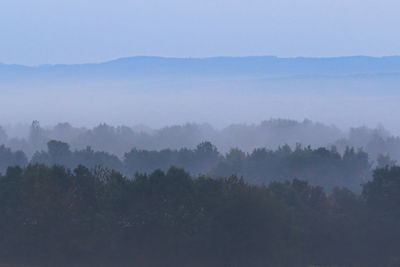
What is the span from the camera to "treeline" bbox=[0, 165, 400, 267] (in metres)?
48.9

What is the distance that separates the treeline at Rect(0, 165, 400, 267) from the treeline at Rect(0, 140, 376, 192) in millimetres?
52584

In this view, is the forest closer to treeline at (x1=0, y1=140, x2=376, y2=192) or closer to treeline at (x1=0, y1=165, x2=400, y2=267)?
treeline at (x1=0, y1=165, x2=400, y2=267)

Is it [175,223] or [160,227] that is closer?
[160,227]

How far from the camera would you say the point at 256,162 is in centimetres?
12925

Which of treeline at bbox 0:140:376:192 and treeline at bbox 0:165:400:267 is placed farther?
treeline at bbox 0:140:376:192

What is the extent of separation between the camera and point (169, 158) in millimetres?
143625

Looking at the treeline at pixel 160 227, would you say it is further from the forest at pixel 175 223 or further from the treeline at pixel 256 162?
the treeline at pixel 256 162

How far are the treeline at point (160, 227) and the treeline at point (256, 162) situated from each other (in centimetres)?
5258

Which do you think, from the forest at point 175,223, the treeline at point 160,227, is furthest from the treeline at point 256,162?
the treeline at point 160,227

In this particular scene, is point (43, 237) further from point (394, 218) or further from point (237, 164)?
point (237, 164)

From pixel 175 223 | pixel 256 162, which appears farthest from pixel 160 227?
pixel 256 162

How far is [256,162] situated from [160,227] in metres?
78.7

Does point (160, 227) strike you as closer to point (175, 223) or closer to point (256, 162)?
point (175, 223)

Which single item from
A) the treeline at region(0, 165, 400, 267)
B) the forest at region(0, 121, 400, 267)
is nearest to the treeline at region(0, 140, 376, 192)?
the forest at region(0, 121, 400, 267)
